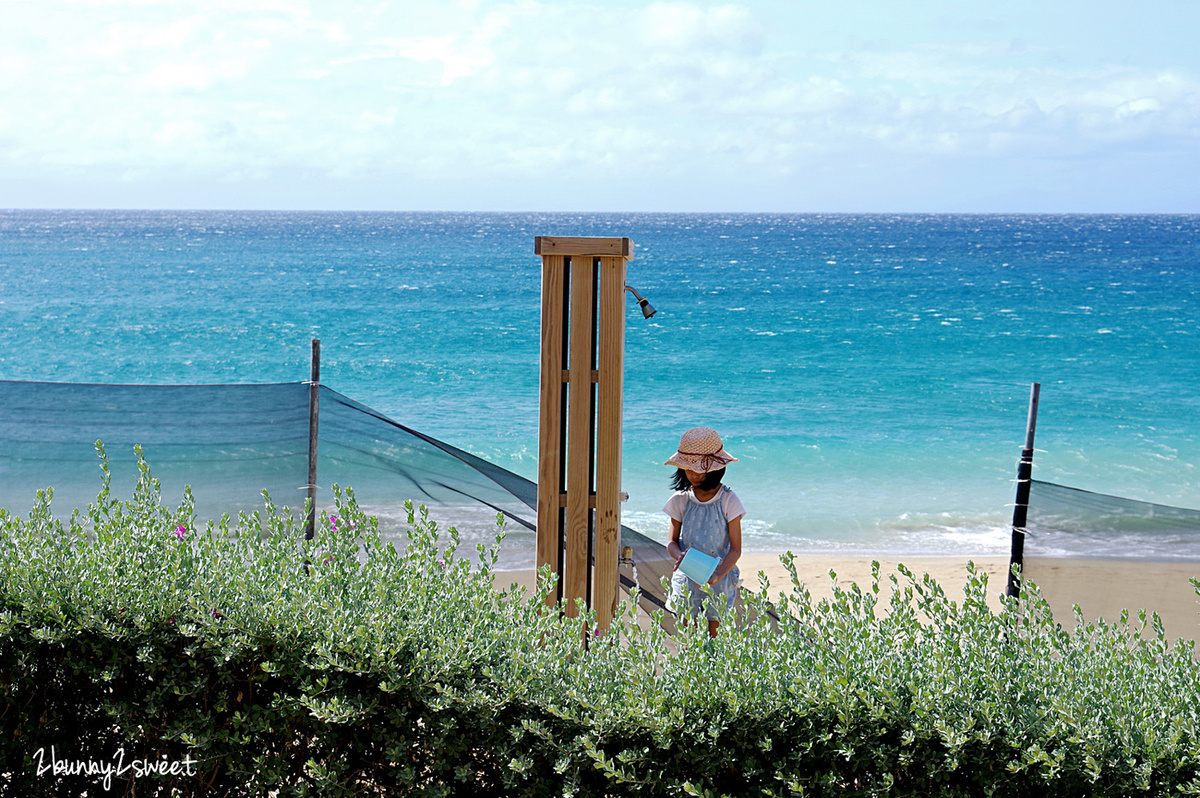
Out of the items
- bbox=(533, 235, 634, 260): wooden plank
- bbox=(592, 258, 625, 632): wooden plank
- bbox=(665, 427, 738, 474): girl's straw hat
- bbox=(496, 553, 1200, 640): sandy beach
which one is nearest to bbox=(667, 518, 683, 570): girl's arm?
→ bbox=(665, 427, 738, 474): girl's straw hat

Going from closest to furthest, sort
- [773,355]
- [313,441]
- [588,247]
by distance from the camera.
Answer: [588,247] → [313,441] → [773,355]

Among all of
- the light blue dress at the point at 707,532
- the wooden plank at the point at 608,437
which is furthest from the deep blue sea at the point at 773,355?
the wooden plank at the point at 608,437

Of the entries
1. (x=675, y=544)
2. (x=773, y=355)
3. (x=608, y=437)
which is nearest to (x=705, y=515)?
(x=675, y=544)

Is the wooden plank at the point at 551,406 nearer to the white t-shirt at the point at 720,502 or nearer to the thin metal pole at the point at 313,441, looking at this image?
the white t-shirt at the point at 720,502

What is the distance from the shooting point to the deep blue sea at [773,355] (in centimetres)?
1630

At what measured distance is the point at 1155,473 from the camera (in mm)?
17156

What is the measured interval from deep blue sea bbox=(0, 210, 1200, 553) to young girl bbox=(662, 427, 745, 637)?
25.4 ft

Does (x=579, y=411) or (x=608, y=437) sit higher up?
(x=579, y=411)

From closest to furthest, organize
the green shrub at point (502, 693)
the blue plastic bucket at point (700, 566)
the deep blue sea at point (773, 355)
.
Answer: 1. the green shrub at point (502, 693)
2. the blue plastic bucket at point (700, 566)
3. the deep blue sea at point (773, 355)

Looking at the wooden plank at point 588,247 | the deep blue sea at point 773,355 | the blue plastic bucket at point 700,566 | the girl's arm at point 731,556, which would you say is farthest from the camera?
the deep blue sea at point 773,355

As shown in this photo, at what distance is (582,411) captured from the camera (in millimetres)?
3998

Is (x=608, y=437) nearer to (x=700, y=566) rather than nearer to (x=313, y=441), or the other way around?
(x=700, y=566)

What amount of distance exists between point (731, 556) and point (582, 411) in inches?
42.4

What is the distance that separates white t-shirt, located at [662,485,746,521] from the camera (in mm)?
4570
